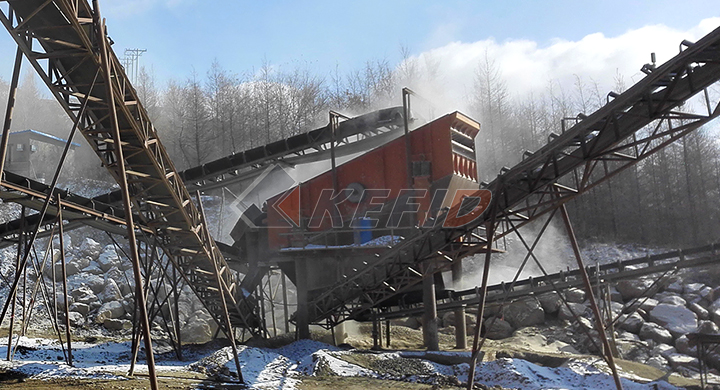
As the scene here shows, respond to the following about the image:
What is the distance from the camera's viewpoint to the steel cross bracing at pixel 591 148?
36.6ft

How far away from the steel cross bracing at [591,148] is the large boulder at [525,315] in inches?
456

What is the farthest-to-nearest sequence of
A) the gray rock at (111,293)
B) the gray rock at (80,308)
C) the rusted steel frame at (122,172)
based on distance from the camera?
the gray rock at (111,293), the gray rock at (80,308), the rusted steel frame at (122,172)

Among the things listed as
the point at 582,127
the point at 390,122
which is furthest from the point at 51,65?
the point at 390,122

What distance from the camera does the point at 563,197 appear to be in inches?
541

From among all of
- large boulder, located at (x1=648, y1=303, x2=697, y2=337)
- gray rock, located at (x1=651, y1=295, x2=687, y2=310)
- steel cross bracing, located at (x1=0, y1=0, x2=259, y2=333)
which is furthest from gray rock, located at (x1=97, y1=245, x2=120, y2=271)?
gray rock, located at (x1=651, y1=295, x2=687, y2=310)

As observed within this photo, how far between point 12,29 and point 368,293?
13349 millimetres

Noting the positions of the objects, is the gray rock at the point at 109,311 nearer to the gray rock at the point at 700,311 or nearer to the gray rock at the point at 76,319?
the gray rock at the point at 76,319

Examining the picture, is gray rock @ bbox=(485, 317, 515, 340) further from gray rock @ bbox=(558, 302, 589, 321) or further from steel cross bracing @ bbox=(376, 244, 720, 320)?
steel cross bracing @ bbox=(376, 244, 720, 320)

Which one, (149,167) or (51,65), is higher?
(51,65)

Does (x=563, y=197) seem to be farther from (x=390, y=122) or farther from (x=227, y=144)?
(x=227, y=144)

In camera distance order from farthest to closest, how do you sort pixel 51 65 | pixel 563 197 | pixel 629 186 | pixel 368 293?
pixel 629 186 → pixel 368 293 → pixel 563 197 → pixel 51 65

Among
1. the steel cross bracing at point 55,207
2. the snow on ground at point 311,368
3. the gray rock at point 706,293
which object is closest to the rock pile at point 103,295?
the steel cross bracing at point 55,207

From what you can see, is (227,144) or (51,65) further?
(227,144)

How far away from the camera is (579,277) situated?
817 inches
